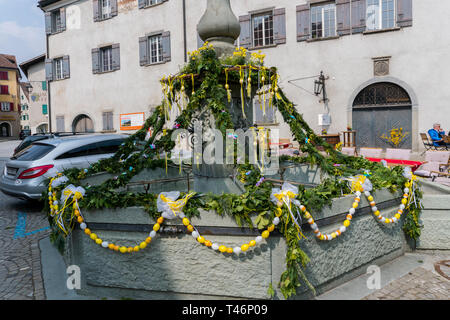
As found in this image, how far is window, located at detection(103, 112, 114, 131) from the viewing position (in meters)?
20.2

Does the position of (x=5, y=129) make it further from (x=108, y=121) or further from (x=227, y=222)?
(x=227, y=222)

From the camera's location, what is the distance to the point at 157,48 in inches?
732

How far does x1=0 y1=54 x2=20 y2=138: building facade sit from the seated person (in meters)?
59.5

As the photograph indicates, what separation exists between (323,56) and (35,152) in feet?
39.1

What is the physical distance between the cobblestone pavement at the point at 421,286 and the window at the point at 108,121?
62.0ft

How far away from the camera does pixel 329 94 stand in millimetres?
14695

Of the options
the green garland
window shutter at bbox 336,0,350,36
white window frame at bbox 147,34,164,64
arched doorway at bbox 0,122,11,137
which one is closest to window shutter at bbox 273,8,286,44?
window shutter at bbox 336,0,350,36

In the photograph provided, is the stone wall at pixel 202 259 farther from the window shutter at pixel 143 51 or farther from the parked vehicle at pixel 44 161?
the window shutter at pixel 143 51

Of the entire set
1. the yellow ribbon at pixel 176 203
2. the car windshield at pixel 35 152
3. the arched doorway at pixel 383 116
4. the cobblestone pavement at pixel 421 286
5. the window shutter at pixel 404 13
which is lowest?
the cobblestone pavement at pixel 421 286

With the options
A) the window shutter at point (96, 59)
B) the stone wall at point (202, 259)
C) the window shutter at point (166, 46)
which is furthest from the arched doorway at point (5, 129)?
the stone wall at point (202, 259)

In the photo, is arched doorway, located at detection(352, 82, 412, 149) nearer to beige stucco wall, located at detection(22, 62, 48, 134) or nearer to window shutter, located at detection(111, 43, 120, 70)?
window shutter, located at detection(111, 43, 120, 70)

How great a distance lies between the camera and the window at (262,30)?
15695 millimetres

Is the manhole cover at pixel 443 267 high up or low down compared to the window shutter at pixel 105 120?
down
